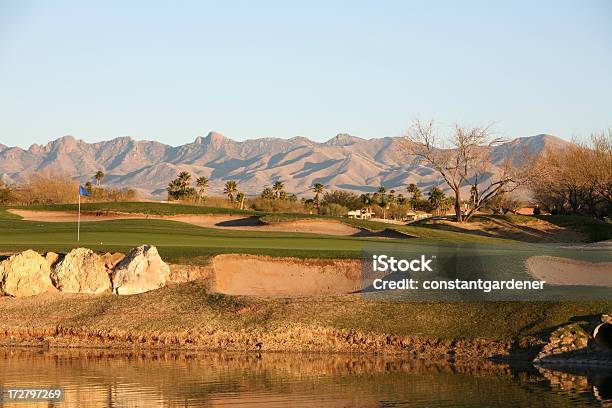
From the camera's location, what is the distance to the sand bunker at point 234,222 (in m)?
62.8

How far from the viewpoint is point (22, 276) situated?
120ft

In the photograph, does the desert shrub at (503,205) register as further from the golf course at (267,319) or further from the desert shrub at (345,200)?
the golf course at (267,319)

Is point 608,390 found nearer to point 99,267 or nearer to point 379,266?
point 379,266

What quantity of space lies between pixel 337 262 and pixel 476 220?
39.7 m

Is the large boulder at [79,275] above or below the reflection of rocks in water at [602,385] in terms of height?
above

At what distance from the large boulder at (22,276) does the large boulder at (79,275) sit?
1.69ft

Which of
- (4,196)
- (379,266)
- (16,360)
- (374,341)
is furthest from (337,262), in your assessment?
(4,196)

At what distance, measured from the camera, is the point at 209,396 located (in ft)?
82.9

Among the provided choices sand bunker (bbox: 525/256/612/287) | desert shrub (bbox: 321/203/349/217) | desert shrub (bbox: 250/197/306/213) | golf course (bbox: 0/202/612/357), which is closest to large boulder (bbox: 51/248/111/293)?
golf course (bbox: 0/202/612/357)

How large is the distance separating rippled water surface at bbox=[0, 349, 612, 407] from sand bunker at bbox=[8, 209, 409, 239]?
2985 cm

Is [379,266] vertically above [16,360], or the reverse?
[379,266]

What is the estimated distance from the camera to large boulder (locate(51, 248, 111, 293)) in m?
36.7

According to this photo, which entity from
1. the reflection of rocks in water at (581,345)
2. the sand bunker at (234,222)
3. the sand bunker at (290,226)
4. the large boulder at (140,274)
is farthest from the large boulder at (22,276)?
the sand bunker at (290,226)

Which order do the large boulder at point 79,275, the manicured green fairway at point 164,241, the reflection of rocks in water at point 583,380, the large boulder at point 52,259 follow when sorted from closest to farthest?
the reflection of rocks in water at point 583,380, the large boulder at point 79,275, the large boulder at point 52,259, the manicured green fairway at point 164,241
